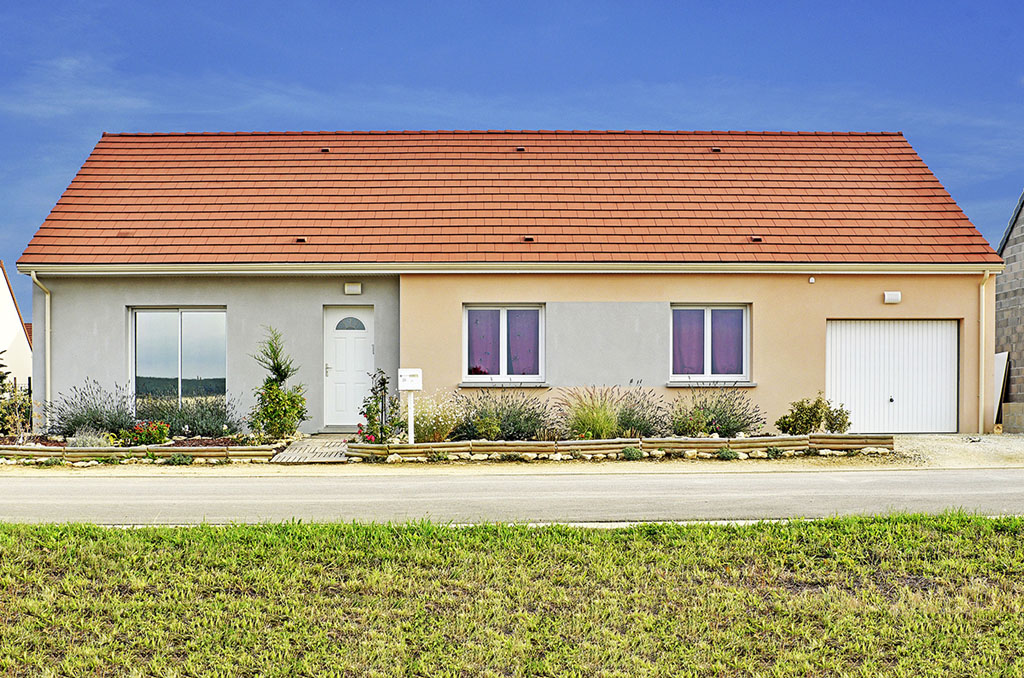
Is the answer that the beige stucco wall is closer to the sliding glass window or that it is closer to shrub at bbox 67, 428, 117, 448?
the sliding glass window

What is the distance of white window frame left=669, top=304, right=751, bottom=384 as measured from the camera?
15875mm

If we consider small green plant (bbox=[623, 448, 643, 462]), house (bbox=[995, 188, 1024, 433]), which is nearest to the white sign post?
small green plant (bbox=[623, 448, 643, 462])

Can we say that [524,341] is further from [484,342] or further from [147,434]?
[147,434]

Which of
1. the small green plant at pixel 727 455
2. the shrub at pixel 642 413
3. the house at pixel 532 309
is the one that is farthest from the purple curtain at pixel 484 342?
the small green plant at pixel 727 455

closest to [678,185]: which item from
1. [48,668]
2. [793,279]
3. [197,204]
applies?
[793,279]

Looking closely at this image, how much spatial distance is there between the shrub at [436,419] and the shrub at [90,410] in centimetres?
512

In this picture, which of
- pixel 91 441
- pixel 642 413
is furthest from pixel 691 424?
pixel 91 441

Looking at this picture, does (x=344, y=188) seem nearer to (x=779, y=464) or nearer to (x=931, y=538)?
(x=779, y=464)

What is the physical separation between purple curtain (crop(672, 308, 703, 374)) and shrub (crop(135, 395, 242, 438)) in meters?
8.01

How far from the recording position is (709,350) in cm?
1606

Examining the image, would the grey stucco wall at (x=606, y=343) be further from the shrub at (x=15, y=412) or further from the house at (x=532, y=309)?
the shrub at (x=15, y=412)

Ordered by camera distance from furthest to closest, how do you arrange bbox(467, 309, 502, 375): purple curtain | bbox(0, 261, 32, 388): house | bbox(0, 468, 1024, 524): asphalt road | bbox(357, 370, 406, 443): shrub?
bbox(0, 261, 32, 388): house, bbox(467, 309, 502, 375): purple curtain, bbox(357, 370, 406, 443): shrub, bbox(0, 468, 1024, 524): asphalt road

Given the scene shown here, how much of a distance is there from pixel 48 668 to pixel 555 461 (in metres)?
8.42

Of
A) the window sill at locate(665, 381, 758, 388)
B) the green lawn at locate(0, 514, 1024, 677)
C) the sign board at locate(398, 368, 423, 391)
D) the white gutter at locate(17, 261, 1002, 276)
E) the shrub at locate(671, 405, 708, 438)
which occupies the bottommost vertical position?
the green lawn at locate(0, 514, 1024, 677)
